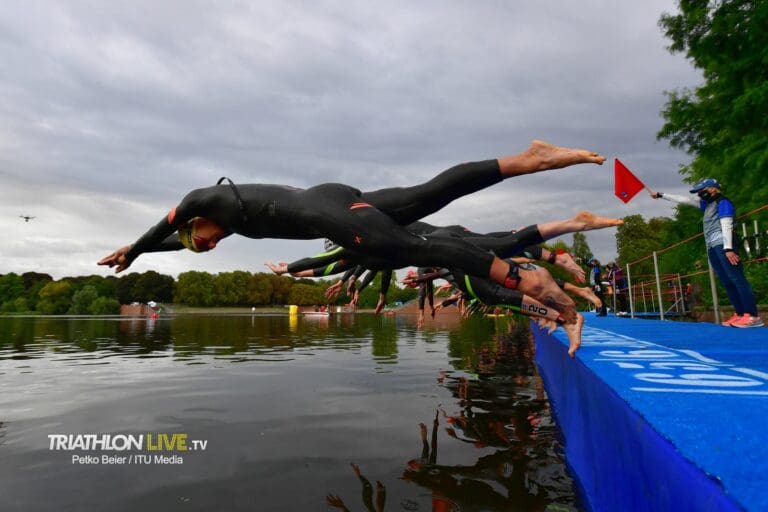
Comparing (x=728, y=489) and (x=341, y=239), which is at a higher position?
(x=341, y=239)

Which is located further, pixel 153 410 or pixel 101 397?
pixel 101 397

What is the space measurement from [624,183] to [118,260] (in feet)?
29.7

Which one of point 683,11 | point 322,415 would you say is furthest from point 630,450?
point 683,11

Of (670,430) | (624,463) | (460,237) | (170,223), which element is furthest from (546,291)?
(170,223)

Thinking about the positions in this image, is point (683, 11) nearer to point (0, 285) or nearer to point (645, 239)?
point (645, 239)

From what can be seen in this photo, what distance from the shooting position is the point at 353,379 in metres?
8.96

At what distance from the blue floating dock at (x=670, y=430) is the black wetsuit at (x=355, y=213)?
1344mm

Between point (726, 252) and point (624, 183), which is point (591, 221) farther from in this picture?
point (624, 183)

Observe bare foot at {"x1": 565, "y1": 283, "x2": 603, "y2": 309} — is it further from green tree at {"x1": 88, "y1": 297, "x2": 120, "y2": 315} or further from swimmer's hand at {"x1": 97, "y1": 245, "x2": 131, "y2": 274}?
green tree at {"x1": 88, "y1": 297, "x2": 120, "y2": 315}

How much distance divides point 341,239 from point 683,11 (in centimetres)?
1803

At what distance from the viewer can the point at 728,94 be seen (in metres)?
15.0

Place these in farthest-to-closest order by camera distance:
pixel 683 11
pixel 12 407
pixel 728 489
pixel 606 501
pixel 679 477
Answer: pixel 683 11, pixel 12 407, pixel 606 501, pixel 679 477, pixel 728 489

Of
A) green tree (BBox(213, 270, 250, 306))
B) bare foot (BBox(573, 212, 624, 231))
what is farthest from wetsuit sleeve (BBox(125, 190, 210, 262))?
green tree (BBox(213, 270, 250, 306))

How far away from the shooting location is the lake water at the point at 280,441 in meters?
3.59
